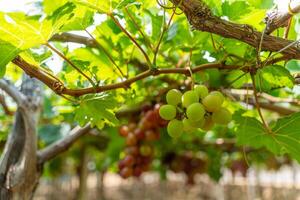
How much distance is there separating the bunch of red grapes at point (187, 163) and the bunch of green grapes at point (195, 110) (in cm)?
196

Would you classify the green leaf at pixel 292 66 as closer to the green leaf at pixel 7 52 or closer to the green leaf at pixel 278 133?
the green leaf at pixel 278 133

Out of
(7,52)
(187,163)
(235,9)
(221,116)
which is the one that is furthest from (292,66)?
(187,163)

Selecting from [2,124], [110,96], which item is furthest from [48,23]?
[2,124]

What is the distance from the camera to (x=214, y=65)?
0.99 m

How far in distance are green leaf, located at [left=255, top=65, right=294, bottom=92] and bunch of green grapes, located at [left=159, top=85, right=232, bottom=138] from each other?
6.9 inches

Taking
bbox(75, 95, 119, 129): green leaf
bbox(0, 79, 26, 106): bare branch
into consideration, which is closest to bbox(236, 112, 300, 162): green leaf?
bbox(75, 95, 119, 129): green leaf

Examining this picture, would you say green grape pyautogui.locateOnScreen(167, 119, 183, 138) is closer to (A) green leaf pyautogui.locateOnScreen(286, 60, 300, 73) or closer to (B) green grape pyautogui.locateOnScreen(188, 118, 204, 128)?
(B) green grape pyautogui.locateOnScreen(188, 118, 204, 128)

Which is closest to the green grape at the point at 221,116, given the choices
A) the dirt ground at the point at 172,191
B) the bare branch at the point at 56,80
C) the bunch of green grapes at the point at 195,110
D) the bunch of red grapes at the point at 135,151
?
the bunch of green grapes at the point at 195,110

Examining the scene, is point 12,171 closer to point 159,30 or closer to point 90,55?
point 90,55

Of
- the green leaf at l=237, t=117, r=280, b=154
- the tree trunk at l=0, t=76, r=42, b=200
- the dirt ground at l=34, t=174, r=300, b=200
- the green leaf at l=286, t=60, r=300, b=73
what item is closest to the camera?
the green leaf at l=237, t=117, r=280, b=154

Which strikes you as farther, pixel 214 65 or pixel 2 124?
pixel 2 124

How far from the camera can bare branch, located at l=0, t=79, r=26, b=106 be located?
127 centimetres

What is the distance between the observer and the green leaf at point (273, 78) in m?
0.97

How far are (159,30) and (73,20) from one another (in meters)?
0.33
